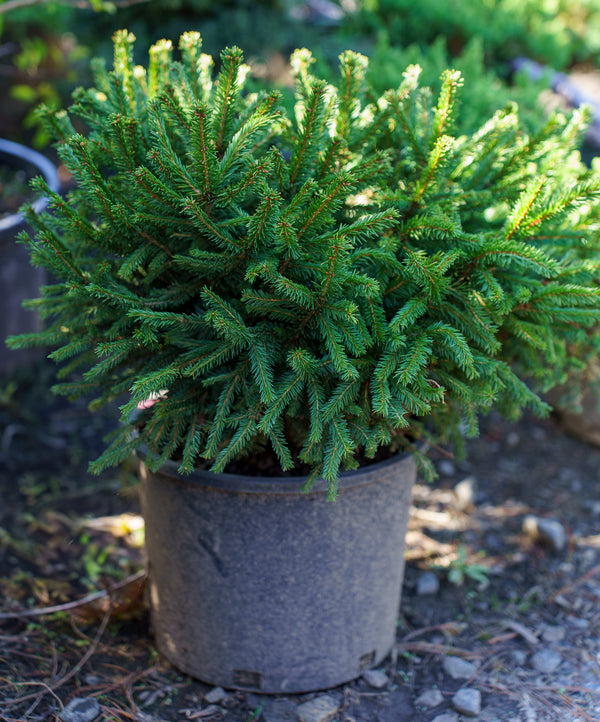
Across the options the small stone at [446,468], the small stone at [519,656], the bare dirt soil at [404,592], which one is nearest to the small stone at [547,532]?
the bare dirt soil at [404,592]

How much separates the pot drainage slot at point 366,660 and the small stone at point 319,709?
127mm

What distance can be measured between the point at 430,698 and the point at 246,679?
0.54 metres

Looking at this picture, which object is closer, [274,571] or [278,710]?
[274,571]

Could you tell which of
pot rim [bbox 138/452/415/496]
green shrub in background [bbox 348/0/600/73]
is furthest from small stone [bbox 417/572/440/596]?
green shrub in background [bbox 348/0/600/73]

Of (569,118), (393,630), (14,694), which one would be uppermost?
(569,118)

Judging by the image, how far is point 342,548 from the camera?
183 cm

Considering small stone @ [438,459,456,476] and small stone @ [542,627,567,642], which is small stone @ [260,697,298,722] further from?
small stone @ [438,459,456,476]

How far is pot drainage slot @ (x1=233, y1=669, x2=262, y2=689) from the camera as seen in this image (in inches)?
76.8

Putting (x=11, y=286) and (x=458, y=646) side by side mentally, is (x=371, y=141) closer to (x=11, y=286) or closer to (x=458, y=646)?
(x=458, y=646)

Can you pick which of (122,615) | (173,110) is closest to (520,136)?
(173,110)

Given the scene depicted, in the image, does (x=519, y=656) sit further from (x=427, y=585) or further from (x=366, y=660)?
(x=366, y=660)

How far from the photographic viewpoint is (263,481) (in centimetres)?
168

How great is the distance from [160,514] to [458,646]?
1.08 m

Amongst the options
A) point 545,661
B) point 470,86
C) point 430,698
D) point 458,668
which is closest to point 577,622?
point 545,661
